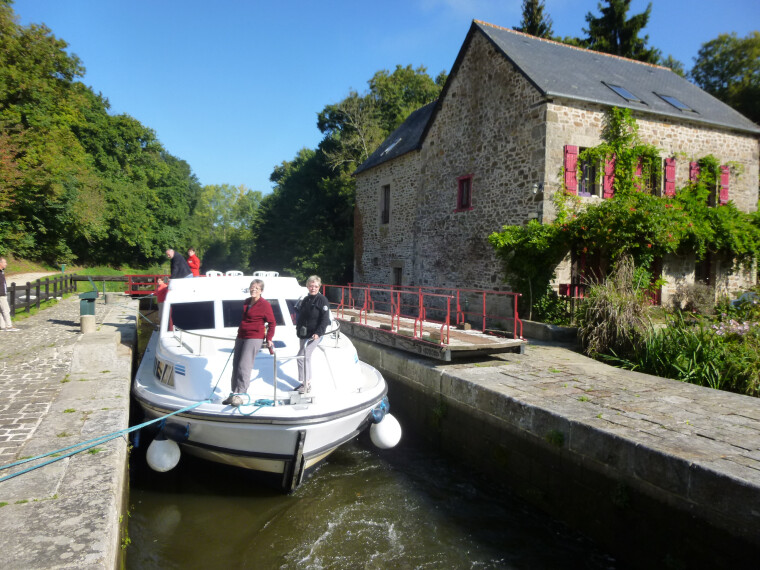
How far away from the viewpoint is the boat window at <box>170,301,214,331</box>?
6754 mm

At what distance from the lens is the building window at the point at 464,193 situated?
14.3 metres

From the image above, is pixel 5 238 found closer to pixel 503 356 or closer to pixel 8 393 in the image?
pixel 8 393

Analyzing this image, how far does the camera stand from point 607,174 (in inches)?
478

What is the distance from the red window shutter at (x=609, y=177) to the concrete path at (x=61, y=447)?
11.2m

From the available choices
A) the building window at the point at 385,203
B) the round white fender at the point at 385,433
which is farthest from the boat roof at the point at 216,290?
the building window at the point at 385,203

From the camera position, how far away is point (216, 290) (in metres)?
Result: 6.92

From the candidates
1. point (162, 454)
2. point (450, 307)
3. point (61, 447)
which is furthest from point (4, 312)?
point (450, 307)

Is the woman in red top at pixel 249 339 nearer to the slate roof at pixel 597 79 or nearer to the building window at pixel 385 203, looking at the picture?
the slate roof at pixel 597 79

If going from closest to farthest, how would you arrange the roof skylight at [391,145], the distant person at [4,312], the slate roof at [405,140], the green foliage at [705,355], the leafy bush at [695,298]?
the green foliage at [705,355] → the distant person at [4,312] → the leafy bush at [695,298] → the slate roof at [405,140] → the roof skylight at [391,145]

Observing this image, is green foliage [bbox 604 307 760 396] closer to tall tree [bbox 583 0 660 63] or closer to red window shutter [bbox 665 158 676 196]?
red window shutter [bbox 665 158 676 196]

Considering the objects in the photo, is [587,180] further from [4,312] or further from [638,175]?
[4,312]

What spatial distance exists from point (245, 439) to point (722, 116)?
1587 cm

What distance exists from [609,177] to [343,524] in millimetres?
10688

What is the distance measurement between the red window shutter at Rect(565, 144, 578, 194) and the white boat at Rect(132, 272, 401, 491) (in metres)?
7.78
